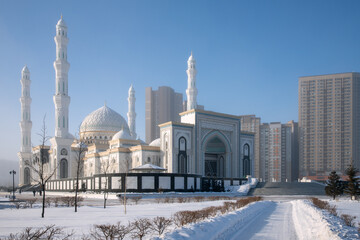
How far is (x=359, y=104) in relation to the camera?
11031 cm

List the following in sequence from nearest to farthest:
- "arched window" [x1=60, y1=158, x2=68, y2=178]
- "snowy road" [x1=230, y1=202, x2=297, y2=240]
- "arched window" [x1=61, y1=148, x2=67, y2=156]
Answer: "snowy road" [x1=230, y1=202, x2=297, y2=240], "arched window" [x1=61, y1=148, x2=67, y2=156], "arched window" [x1=60, y1=158, x2=68, y2=178]

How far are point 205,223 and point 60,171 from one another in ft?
205

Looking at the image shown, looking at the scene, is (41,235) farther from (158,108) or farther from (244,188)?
(158,108)

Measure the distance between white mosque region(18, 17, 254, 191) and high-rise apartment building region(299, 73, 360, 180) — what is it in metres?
51.9

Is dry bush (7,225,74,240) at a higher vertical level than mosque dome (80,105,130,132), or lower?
lower

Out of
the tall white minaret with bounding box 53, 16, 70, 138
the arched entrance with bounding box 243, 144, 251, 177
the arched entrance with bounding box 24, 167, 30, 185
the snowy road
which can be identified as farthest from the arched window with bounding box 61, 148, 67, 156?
the snowy road

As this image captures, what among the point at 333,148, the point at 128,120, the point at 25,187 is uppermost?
the point at 128,120

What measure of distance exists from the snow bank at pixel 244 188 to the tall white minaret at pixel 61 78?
99.2ft

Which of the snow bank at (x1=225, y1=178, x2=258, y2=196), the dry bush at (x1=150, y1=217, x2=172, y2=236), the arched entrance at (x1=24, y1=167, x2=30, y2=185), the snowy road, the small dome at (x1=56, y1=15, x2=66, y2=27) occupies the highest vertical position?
the small dome at (x1=56, y1=15, x2=66, y2=27)

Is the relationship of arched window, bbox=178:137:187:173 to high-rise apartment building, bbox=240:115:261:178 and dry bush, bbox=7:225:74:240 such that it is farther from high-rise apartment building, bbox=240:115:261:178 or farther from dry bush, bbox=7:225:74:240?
high-rise apartment building, bbox=240:115:261:178

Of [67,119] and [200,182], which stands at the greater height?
[67,119]

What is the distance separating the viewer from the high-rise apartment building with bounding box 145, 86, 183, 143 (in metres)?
154

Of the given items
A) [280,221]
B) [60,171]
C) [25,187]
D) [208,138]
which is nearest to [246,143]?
[208,138]

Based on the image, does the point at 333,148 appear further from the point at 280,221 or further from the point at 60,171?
the point at 280,221
